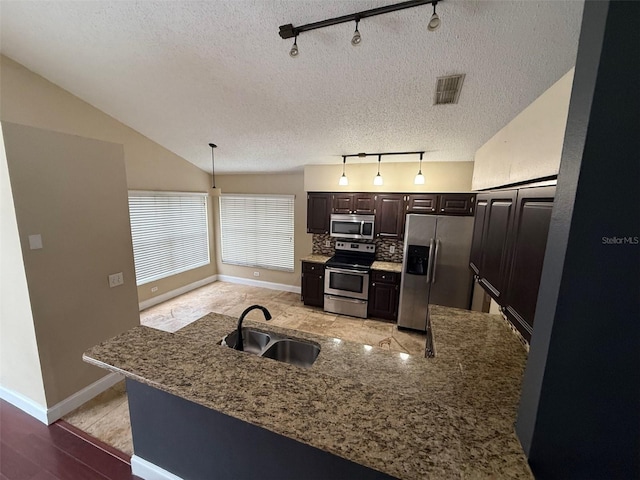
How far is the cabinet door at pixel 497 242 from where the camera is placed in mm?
1454

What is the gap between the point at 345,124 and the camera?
118 inches

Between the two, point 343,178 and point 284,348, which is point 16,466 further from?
point 343,178

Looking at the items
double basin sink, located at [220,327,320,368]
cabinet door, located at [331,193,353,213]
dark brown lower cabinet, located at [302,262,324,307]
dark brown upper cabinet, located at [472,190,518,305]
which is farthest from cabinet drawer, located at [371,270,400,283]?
double basin sink, located at [220,327,320,368]

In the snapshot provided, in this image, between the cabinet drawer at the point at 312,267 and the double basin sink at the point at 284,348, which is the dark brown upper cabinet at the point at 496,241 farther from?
the cabinet drawer at the point at 312,267

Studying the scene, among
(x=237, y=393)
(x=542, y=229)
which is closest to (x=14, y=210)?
(x=237, y=393)

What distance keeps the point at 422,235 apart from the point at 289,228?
276 centimetres

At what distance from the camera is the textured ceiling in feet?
5.56

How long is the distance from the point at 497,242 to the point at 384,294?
268 centimetres

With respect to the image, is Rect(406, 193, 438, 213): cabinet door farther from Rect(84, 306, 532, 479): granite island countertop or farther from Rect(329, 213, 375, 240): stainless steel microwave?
Rect(84, 306, 532, 479): granite island countertop

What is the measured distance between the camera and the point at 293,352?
1.72 m

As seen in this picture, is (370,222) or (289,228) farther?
(289,228)

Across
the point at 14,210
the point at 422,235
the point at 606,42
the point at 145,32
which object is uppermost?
the point at 145,32

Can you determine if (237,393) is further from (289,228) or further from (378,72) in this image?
(289,228)

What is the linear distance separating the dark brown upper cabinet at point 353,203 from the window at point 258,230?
1157 millimetres
